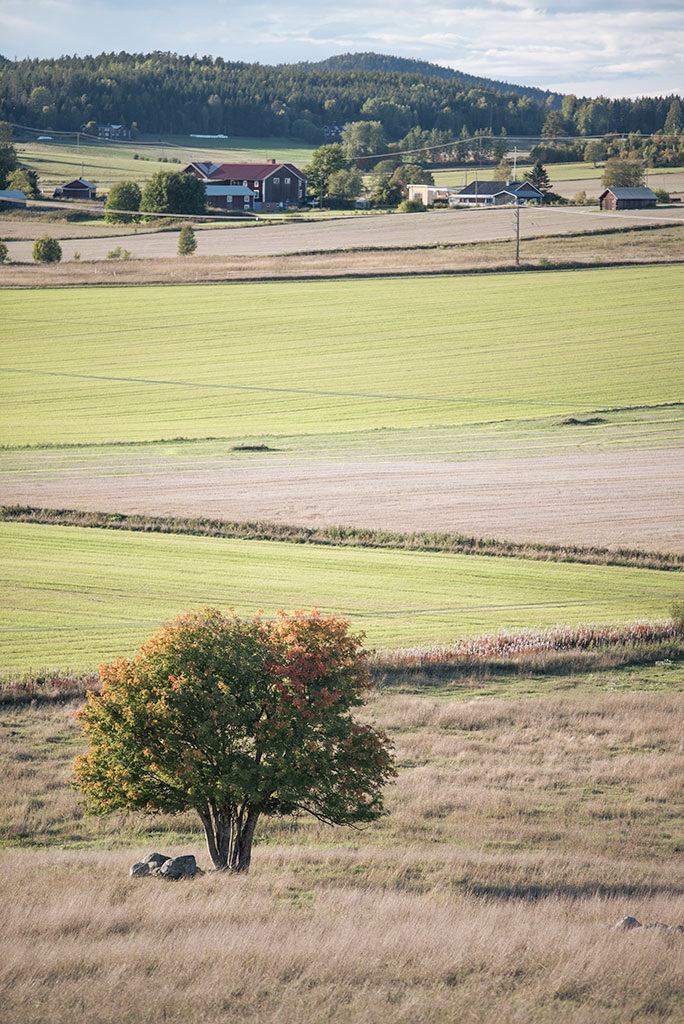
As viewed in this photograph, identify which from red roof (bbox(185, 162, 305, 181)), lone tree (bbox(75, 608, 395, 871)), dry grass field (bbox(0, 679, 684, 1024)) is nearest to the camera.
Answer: dry grass field (bbox(0, 679, 684, 1024))

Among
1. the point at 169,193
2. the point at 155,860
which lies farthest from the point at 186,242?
the point at 155,860

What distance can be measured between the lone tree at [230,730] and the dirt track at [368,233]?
88962 mm

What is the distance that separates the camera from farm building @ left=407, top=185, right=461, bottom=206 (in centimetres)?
14538

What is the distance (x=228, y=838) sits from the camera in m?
15.8

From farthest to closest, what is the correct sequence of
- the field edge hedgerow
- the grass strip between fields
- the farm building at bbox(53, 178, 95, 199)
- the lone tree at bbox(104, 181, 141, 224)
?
the farm building at bbox(53, 178, 95, 199) < the lone tree at bbox(104, 181, 141, 224) < the grass strip between fields < the field edge hedgerow

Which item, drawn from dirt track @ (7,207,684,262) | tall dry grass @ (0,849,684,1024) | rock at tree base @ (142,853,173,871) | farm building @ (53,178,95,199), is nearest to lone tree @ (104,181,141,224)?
dirt track @ (7,207,684,262)

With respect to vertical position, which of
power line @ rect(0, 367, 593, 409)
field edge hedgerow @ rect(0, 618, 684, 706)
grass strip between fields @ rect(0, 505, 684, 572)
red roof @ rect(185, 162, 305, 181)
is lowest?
field edge hedgerow @ rect(0, 618, 684, 706)

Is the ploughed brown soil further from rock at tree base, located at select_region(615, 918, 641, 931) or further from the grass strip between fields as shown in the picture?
rock at tree base, located at select_region(615, 918, 641, 931)

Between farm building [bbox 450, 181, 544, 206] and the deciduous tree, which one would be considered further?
the deciduous tree

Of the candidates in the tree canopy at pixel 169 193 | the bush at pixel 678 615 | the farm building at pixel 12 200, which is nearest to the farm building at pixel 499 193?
the tree canopy at pixel 169 193

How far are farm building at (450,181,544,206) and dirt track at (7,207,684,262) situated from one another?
58.4ft

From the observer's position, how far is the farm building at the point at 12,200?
122 meters

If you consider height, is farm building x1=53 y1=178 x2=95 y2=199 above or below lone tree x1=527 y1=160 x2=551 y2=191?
below

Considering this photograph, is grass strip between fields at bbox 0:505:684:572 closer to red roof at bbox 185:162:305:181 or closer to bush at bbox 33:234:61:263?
bush at bbox 33:234:61:263
